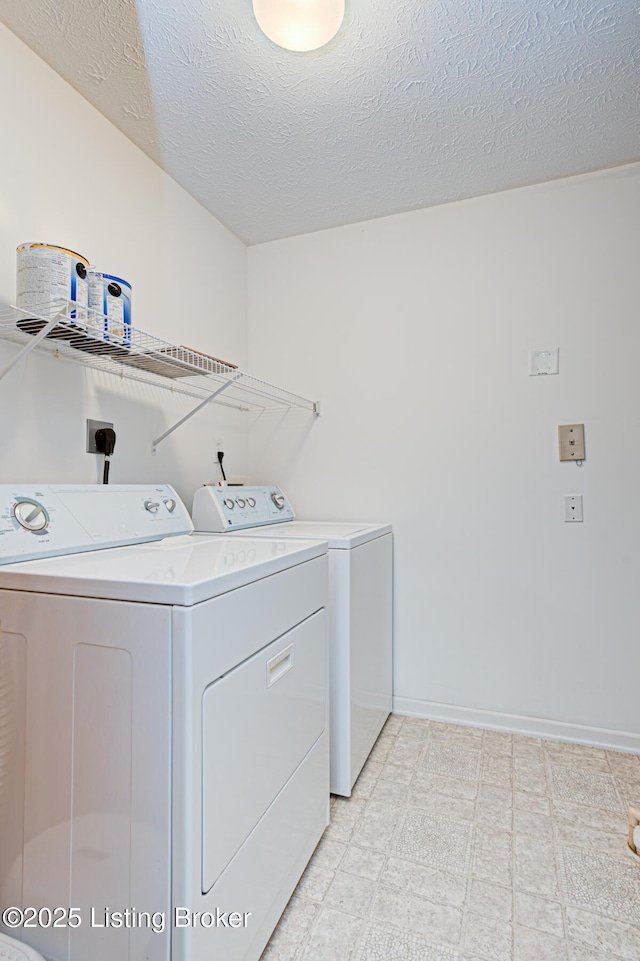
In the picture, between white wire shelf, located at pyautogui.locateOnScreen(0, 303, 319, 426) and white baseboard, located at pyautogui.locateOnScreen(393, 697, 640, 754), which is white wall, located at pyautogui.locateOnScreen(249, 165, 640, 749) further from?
white wire shelf, located at pyautogui.locateOnScreen(0, 303, 319, 426)

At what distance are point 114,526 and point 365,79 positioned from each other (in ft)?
5.17

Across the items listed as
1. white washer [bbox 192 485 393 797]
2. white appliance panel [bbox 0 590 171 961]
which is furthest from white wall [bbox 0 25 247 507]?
white appliance panel [bbox 0 590 171 961]

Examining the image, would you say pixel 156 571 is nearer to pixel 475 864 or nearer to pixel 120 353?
pixel 120 353

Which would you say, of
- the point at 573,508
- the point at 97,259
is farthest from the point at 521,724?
the point at 97,259

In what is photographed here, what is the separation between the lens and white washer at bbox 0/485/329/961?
81cm

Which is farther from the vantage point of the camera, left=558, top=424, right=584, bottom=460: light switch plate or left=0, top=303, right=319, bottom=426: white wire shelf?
left=558, top=424, right=584, bottom=460: light switch plate

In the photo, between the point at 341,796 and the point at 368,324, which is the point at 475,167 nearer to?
the point at 368,324

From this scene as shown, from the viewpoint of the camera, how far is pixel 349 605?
1608 millimetres

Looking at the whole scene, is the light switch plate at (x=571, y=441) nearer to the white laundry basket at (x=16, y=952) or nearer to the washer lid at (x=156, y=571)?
the washer lid at (x=156, y=571)

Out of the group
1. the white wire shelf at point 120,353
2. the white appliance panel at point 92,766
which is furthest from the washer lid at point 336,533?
the white appliance panel at point 92,766

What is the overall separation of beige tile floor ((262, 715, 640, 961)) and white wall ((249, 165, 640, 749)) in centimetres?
34

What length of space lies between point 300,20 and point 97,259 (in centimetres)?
91

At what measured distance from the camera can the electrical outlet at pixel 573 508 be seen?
2.00 m

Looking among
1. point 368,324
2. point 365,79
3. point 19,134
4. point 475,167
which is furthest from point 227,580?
point 475,167
